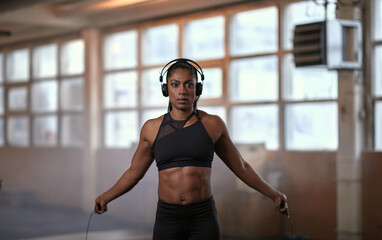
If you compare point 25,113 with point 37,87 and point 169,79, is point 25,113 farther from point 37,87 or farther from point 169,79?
point 169,79

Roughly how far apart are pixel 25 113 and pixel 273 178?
19.6 feet

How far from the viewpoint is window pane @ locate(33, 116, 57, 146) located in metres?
11.5

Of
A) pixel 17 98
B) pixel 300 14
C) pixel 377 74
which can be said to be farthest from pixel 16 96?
pixel 377 74

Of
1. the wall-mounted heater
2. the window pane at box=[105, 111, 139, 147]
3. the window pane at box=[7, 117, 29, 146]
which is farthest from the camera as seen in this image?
the window pane at box=[7, 117, 29, 146]

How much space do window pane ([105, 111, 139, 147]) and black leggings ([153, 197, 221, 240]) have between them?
21.5ft

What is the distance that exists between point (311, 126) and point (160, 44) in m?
2.96

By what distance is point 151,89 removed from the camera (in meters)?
9.64

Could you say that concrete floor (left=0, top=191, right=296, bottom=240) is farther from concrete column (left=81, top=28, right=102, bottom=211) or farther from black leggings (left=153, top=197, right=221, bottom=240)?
black leggings (left=153, top=197, right=221, bottom=240)

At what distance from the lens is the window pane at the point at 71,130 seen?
11.0 m

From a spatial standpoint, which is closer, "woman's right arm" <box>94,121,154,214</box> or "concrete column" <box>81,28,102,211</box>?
"woman's right arm" <box>94,121,154,214</box>

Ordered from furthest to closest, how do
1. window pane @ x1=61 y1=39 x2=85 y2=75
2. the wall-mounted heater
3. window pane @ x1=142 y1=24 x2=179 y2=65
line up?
window pane @ x1=61 y1=39 x2=85 y2=75, window pane @ x1=142 y1=24 x2=179 y2=65, the wall-mounted heater

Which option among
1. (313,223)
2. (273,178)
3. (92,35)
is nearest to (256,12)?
(273,178)

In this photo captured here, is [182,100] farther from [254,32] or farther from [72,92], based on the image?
[72,92]

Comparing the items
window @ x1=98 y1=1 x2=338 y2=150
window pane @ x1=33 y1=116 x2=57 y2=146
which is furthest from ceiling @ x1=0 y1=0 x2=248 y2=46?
window pane @ x1=33 y1=116 x2=57 y2=146
